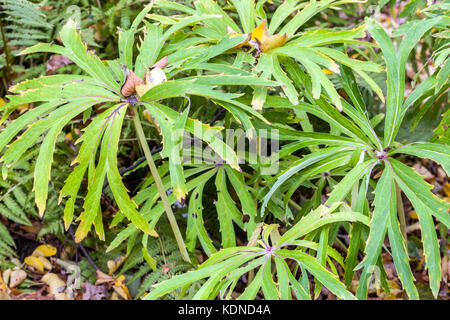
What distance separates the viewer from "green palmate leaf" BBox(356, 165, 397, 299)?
3.43 feet

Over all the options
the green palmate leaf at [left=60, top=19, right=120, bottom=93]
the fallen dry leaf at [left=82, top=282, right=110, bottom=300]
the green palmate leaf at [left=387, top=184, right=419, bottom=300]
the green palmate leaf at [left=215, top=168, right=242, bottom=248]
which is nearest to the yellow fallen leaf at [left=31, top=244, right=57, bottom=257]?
the fallen dry leaf at [left=82, top=282, right=110, bottom=300]

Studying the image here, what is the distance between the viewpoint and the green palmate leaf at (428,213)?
1022mm

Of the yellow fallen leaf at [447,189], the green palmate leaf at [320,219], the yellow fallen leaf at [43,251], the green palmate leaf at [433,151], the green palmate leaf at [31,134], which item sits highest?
the green palmate leaf at [31,134]

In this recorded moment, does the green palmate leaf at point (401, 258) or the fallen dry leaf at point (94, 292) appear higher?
the green palmate leaf at point (401, 258)

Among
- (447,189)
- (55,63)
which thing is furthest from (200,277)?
(447,189)

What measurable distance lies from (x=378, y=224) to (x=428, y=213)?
13 cm

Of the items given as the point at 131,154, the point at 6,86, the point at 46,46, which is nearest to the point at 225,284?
the point at 46,46

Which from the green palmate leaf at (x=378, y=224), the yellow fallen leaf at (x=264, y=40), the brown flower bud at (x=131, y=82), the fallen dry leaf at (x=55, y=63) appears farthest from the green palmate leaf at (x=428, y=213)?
the fallen dry leaf at (x=55, y=63)

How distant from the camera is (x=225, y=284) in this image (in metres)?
1.03

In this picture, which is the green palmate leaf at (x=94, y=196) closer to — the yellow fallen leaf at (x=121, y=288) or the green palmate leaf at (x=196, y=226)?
the green palmate leaf at (x=196, y=226)

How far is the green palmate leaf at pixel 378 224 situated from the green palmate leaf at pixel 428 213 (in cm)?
4

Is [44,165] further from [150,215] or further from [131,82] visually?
[150,215]

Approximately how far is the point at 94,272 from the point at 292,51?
3.98 feet
